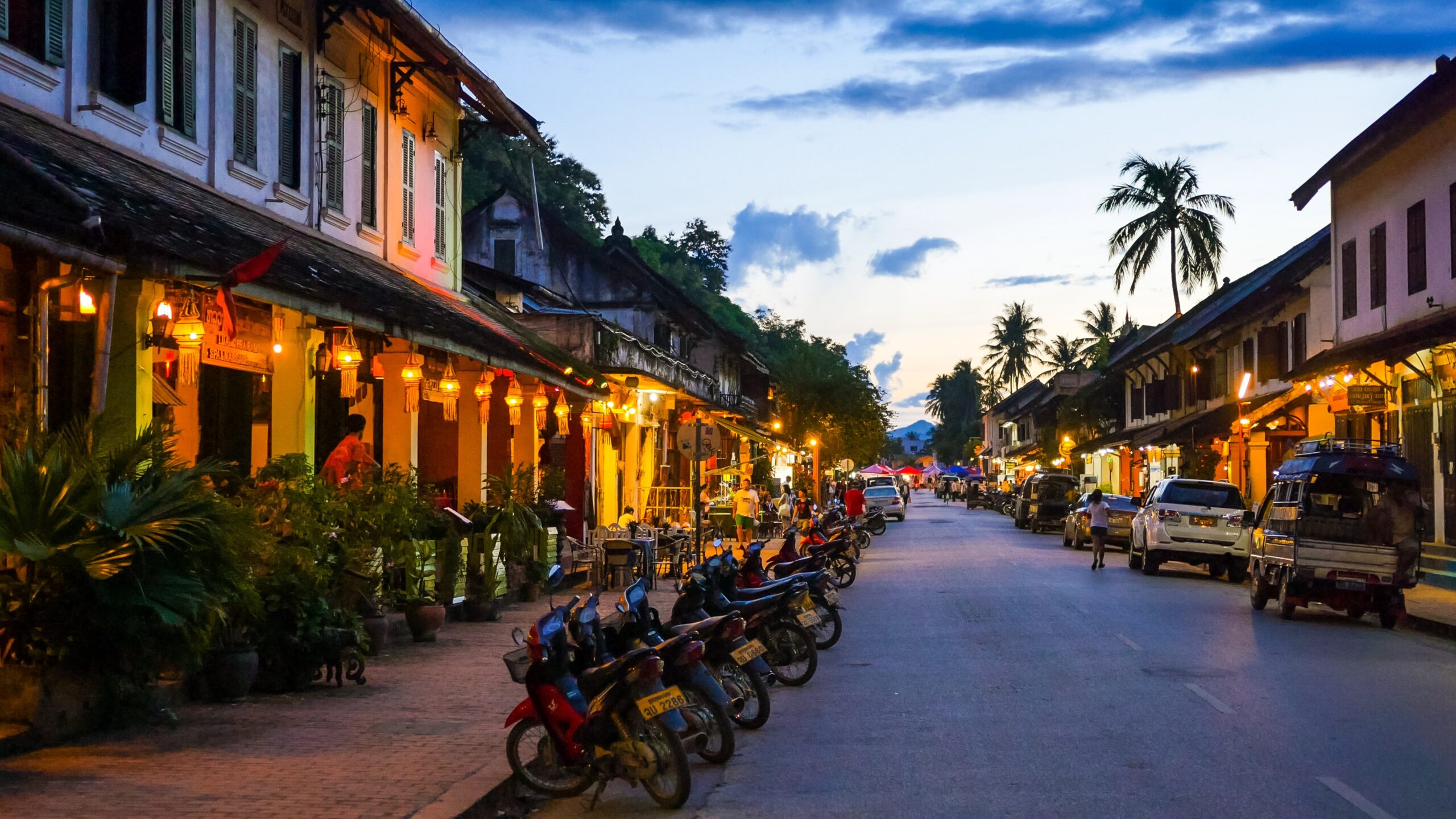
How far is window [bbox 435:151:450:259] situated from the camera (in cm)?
2322

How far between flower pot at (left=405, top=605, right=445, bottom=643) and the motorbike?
6536 millimetres

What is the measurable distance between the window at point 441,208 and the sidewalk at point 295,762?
41.5 ft

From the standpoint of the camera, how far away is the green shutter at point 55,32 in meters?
11.9

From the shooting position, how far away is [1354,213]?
30.7 meters

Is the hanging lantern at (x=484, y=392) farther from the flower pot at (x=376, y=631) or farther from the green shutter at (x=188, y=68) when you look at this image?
the flower pot at (x=376, y=631)

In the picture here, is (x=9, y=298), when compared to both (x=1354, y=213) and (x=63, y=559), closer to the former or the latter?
(x=63, y=559)

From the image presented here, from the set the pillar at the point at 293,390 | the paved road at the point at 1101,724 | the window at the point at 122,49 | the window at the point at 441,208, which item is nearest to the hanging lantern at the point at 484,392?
the window at the point at 441,208

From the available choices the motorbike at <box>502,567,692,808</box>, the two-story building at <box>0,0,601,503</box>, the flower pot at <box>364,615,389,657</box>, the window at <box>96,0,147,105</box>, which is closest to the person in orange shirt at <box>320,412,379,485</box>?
the two-story building at <box>0,0,601,503</box>

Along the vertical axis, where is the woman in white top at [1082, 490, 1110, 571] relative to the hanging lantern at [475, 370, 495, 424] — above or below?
below

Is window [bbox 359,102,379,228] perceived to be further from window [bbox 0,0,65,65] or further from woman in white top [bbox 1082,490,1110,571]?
woman in white top [bbox 1082,490,1110,571]

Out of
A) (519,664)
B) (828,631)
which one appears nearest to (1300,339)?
(828,631)

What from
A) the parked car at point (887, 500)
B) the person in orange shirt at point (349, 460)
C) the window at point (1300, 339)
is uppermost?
the window at point (1300, 339)

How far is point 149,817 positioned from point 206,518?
2401 mm

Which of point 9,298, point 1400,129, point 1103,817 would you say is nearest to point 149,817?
point 1103,817
